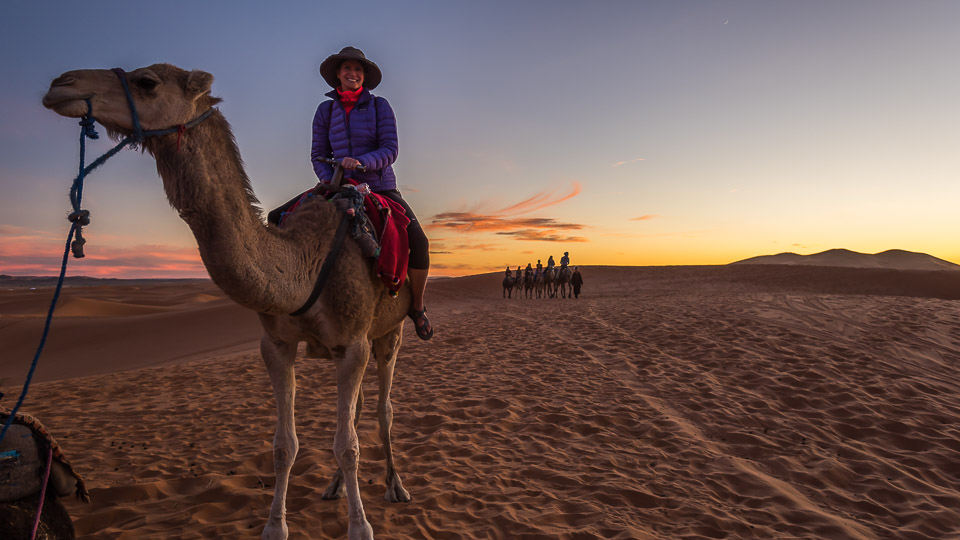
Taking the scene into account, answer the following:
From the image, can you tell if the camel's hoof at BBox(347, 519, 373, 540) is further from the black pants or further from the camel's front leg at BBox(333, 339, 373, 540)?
the black pants

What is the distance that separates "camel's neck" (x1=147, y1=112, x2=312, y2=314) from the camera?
7.61ft

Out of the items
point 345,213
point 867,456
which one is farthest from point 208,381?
point 867,456

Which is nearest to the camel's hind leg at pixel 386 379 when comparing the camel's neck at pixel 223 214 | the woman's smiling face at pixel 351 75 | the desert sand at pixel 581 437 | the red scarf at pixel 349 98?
the desert sand at pixel 581 437

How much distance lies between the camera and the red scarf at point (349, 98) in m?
3.79

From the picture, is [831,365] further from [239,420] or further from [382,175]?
[239,420]

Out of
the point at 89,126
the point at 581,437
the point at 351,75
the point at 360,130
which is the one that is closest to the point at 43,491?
the point at 89,126

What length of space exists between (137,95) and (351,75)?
1836 millimetres

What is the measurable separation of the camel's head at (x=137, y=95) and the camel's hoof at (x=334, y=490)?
3.46 metres

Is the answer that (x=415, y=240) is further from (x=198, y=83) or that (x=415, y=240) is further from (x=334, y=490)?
(x=334, y=490)

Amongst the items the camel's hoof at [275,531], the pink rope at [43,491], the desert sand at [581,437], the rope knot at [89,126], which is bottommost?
the desert sand at [581,437]

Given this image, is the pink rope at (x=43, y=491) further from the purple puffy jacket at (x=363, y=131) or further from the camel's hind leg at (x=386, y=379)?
the purple puffy jacket at (x=363, y=131)

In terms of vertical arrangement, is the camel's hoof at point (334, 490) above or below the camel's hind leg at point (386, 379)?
below

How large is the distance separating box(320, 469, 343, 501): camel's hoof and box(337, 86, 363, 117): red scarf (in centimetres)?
336

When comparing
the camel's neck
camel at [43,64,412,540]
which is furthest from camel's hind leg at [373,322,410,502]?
the camel's neck
